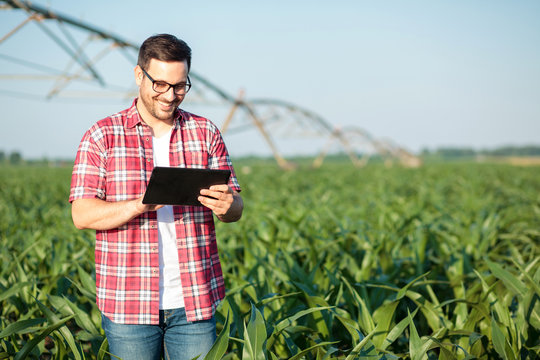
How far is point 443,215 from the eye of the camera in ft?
19.3

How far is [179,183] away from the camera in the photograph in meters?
1.54

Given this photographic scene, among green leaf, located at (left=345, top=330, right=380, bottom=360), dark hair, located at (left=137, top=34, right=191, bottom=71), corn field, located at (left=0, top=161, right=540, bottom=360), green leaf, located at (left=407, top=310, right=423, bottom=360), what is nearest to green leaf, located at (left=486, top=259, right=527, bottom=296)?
corn field, located at (left=0, top=161, right=540, bottom=360)

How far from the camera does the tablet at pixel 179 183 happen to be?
1497mm

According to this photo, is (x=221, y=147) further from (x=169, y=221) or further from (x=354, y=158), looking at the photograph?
(x=354, y=158)

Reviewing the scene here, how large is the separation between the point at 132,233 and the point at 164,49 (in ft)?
2.26

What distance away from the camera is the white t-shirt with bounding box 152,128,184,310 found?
5.67ft

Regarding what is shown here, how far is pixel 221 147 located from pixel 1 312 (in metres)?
2.16

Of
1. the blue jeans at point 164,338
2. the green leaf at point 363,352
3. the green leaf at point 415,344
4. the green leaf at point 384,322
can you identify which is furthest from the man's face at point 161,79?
the green leaf at point 384,322

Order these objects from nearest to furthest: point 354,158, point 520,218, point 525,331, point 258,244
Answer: point 525,331 < point 258,244 < point 520,218 < point 354,158

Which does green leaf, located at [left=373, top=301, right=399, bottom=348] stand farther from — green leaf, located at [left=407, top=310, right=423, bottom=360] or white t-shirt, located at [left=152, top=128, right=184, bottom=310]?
white t-shirt, located at [left=152, top=128, right=184, bottom=310]

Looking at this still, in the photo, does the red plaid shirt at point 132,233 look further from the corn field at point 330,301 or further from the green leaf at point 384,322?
the green leaf at point 384,322

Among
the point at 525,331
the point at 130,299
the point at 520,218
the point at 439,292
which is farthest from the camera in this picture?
the point at 520,218

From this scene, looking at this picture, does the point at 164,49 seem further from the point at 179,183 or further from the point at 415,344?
the point at 415,344

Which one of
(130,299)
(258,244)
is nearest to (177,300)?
(130,299)
